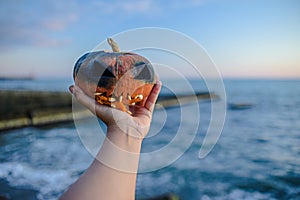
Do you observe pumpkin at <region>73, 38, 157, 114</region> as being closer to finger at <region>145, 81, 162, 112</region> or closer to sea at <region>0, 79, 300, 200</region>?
finger at <region>145, 81, 162, 112</region>

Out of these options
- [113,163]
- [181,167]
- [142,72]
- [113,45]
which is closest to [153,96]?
[142,72]

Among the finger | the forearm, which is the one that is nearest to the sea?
the finger

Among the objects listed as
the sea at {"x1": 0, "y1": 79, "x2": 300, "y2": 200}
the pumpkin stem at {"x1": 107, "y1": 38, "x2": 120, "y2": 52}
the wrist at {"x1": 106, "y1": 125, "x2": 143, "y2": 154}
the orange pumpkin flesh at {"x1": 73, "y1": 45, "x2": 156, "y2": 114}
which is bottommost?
the sea at {"x1": 0, "y1": 79, "x2": 300, "y2": 200}

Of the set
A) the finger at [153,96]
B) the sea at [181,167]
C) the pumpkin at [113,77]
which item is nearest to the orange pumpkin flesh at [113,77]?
the pumpkin at [113,77]

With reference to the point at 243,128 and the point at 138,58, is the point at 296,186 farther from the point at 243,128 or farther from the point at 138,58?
the point at 243,128

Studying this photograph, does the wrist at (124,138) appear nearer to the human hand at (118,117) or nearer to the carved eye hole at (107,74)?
the human hand at (118,117)

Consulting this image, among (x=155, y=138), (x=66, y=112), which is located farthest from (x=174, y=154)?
(x=66, y=112)

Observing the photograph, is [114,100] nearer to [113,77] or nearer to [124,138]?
[113,77]
